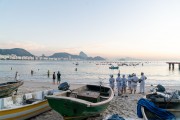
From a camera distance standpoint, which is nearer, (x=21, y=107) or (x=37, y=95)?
(x=21, y=107)

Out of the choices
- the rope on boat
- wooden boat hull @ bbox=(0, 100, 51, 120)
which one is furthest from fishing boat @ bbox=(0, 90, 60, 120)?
the rope on boat

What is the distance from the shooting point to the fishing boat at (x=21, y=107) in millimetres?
9828

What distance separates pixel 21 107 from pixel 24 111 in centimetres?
38

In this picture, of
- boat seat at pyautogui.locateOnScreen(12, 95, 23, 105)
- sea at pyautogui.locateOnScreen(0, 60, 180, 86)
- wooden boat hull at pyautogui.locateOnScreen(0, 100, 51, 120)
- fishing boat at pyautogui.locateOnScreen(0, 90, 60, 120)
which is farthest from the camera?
sea at pyautogui.locateOnScreen(0, 60, 180, 86)

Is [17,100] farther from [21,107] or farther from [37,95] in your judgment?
[21,107]


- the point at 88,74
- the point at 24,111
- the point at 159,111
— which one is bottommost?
the point at 88,74

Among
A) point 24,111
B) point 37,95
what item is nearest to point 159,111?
point 24,111

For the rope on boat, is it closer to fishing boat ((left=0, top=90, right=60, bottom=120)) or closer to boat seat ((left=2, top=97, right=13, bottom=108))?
fishing boat ((left=0, top=90, right=60, bottom=120))

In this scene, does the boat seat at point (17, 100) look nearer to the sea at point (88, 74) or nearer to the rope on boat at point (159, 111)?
the rope on boat at point (159, 111)

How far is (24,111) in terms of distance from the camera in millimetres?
10766

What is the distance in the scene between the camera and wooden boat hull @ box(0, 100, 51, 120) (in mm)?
9691

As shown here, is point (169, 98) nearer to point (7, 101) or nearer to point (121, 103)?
point (121, 103)

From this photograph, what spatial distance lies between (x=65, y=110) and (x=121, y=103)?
21.3 feet

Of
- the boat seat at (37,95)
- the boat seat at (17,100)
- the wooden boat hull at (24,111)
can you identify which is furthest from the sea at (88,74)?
the boat seat at (17,100)
